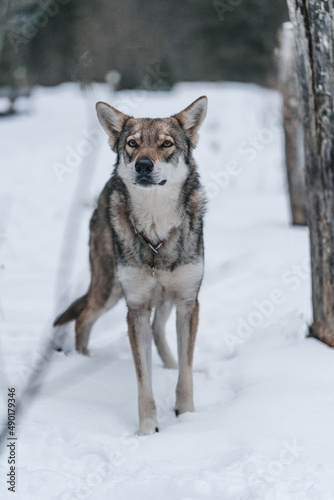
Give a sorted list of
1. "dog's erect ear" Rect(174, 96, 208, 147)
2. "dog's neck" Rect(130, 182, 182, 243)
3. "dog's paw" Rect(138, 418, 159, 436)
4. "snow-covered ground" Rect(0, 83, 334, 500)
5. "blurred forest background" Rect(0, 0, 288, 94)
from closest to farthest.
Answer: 1. "snow-covered ground" Rect(0, 83, 334, 500)
2. "dog's paw" Rect(138, 418, 159, 436)
3. "dog's neck" Rect(130, 182, 182, 243)
4. "dog's erect ear" Rect(174, 96, 208, 147)
5. "blurred forest background" Rect(0, 0, 288, 94)

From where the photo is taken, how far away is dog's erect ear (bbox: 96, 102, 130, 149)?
3363 mm

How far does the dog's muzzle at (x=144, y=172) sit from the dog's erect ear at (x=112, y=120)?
A: 21.4 inches

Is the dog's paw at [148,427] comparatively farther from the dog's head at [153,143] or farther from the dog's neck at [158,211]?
the dog's head at [153,143]

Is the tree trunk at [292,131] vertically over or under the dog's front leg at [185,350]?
over

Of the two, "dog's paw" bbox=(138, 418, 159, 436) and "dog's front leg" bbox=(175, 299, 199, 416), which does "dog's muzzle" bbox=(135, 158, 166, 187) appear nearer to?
"dog's front leg" bbox=(175, 299, 199, 416)

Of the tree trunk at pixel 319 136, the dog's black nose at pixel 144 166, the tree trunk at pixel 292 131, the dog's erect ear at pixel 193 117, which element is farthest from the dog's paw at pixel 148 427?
the tree trunk at pixel 292 131

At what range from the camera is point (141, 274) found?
312cm

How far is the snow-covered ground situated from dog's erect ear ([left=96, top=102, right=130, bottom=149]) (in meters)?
0.65

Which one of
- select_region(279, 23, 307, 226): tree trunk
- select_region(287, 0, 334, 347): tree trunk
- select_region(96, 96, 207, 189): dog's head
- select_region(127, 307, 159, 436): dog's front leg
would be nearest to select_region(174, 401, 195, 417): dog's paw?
select_region(127, 307, 159, 436): dog's front leg

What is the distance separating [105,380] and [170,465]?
1200mm

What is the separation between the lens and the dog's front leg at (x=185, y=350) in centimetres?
322

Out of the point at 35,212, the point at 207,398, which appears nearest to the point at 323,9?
the point at 207,398

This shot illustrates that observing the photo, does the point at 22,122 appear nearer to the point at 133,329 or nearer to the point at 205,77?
the point at 205,77

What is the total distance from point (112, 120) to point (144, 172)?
62 centimetres
